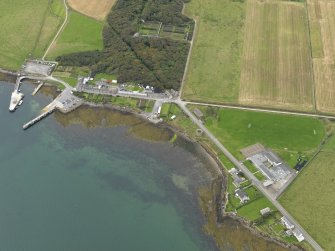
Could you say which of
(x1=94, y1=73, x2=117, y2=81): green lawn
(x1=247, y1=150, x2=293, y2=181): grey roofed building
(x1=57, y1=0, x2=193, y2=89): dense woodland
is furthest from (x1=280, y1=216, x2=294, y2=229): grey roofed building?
(x1=94, y1=73, x2=117, y2=81): green lawn

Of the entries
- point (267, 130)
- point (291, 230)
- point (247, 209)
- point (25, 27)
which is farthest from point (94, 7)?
point (291, 230)

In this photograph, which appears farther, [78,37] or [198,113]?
[78,37]

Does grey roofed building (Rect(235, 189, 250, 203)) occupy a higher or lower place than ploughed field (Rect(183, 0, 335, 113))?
lower

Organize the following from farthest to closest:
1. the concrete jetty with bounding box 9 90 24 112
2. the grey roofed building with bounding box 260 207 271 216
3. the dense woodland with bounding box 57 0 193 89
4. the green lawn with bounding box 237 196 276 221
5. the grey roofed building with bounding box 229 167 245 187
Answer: the dense woodland with bounding box 57 0 193 89, the concrete jetty with bounding box 9 90 24 112, the grey roofed building with bounding box 229 167 245 187, the green lawn with bounding box 237 196 276 221, the grey roofed building with bounding box 260 207 271 216

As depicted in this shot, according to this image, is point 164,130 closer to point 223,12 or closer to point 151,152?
point 151,152

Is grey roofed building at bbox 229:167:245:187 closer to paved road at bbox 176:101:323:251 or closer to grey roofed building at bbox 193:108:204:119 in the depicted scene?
paved road at bbox 176:101:323:251

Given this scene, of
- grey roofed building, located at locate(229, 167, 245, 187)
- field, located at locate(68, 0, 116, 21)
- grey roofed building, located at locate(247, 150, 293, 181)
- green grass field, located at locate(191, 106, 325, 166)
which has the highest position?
field, located at locate(68, 0, 116, 21)

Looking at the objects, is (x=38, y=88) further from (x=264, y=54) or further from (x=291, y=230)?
(x=291, y=230)
